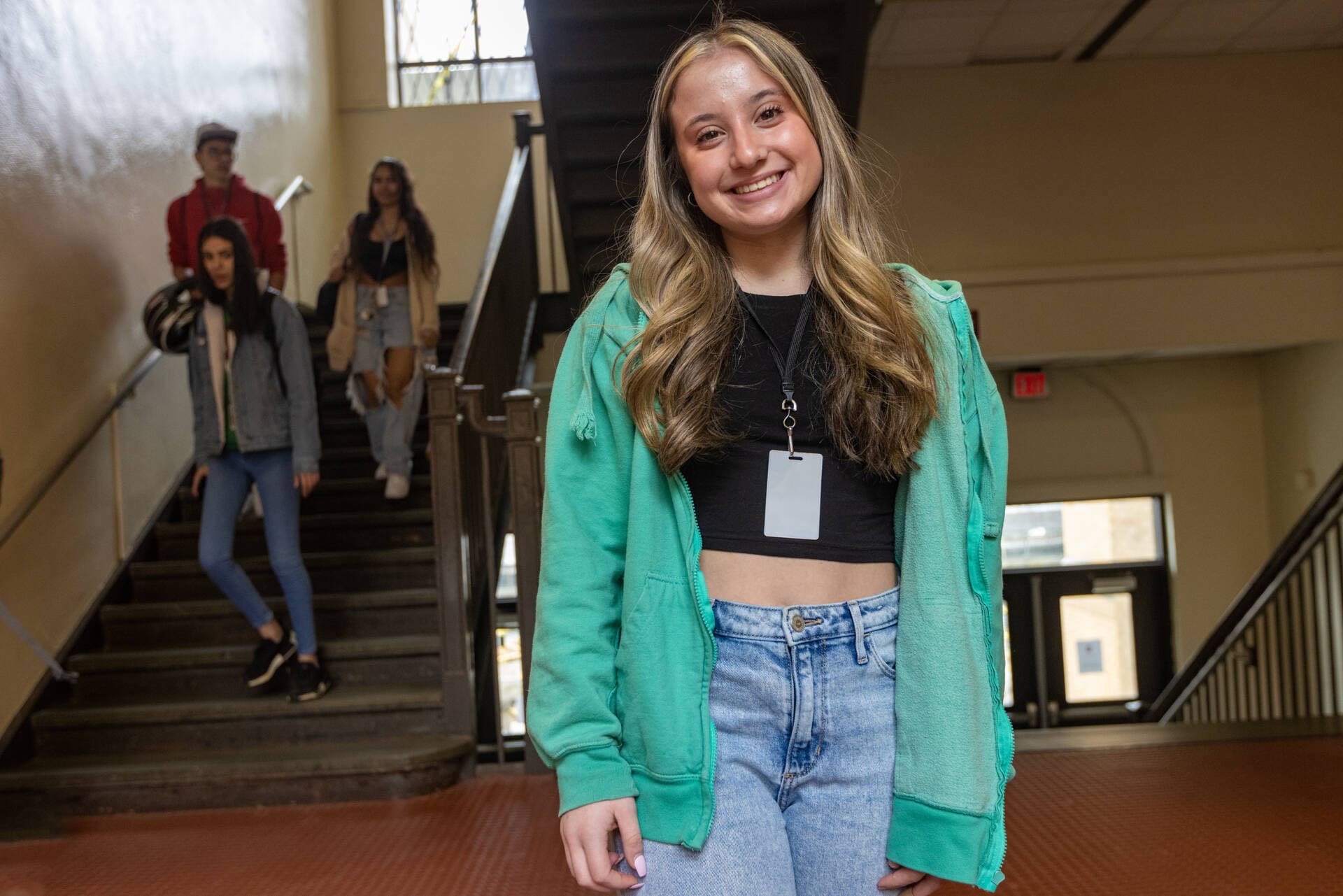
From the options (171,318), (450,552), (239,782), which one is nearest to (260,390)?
(171,318)

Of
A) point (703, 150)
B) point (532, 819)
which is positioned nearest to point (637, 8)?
point (532, 819)

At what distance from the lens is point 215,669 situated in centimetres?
435

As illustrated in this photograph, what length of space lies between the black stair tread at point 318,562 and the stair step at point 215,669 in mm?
574

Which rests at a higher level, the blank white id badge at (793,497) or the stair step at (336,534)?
the blank white id badge at (793,497)

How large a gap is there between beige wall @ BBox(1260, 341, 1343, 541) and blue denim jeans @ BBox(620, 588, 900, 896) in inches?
320

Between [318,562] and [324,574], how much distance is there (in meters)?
0.07

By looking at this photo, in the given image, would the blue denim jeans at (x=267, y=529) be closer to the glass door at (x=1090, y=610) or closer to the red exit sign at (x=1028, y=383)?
the red exit sign at (x=1028, y=383)

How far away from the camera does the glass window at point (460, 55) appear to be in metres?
8.99

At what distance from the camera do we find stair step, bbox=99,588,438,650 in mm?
4570

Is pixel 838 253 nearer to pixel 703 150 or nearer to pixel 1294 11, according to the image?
pixel 703 150

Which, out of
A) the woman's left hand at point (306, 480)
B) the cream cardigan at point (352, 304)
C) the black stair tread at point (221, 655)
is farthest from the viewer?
the cream cardigan at point (352, 304)

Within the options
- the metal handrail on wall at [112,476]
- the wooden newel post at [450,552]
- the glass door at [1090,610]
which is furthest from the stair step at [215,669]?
the glass door at [1090,610]

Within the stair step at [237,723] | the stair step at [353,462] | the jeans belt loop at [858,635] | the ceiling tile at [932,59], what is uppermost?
the ceiling tile at [932,59]

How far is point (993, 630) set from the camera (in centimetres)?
122
